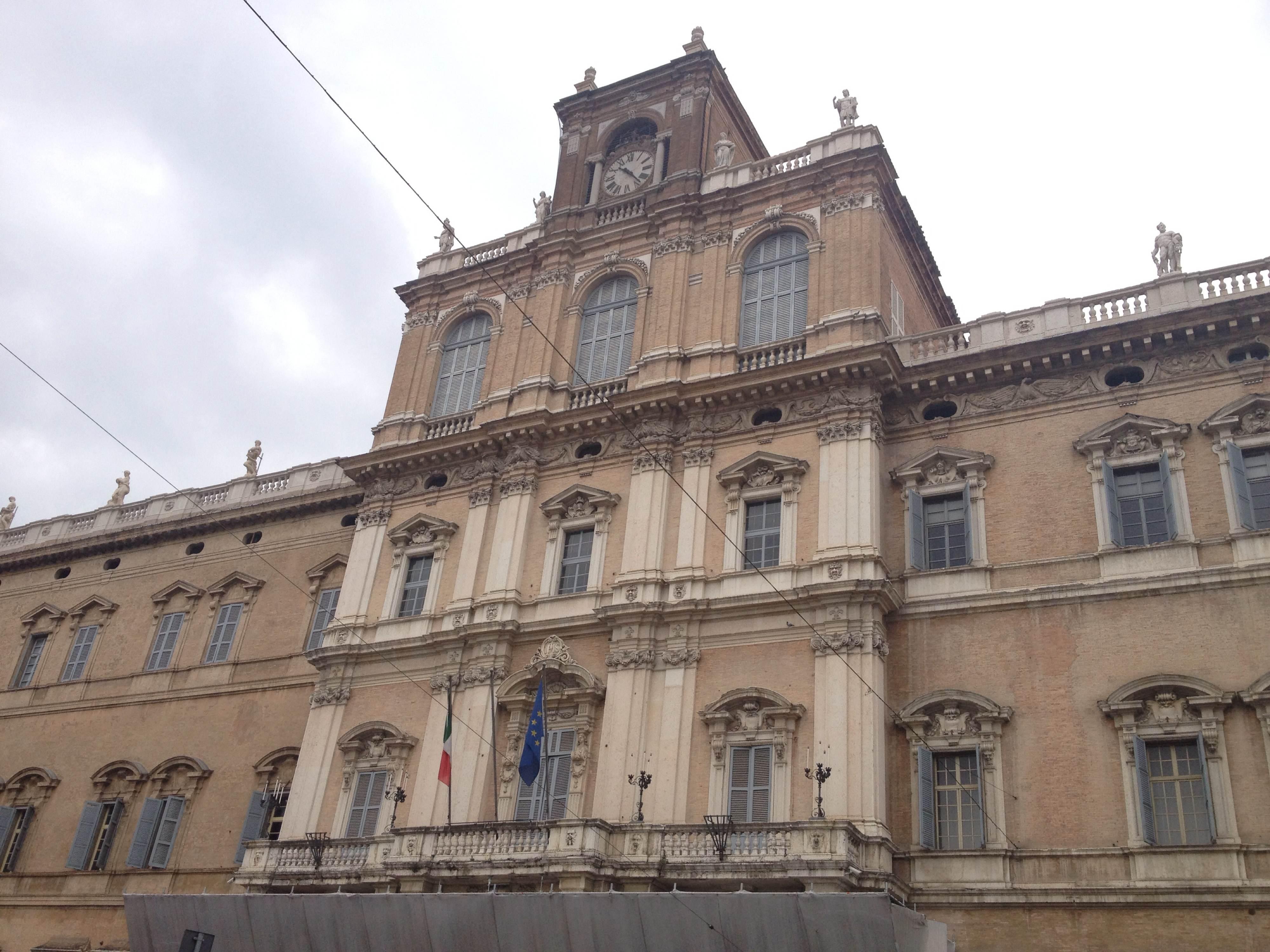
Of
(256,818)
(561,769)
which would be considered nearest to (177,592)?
(256,818)

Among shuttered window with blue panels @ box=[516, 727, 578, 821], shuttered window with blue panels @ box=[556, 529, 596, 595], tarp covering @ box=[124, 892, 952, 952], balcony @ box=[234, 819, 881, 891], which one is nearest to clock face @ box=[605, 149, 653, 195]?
shuttered window with blue panels @ box=[556, 529, 596, 595]

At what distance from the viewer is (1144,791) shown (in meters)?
19.7

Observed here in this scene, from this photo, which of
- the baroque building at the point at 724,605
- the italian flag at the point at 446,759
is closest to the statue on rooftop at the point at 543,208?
the baroque building at the point at 724,605

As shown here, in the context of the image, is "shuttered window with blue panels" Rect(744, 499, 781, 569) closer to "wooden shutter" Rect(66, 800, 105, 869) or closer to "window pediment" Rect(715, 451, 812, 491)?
"window pediment" Rect(715, 451, 812, 491)

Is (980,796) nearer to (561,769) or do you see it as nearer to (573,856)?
(573,856)

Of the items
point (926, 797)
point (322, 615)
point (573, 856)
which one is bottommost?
point (573, 856)

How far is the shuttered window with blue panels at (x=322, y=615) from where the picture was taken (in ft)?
104

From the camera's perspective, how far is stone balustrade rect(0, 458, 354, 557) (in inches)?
1368

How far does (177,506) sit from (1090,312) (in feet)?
90.8

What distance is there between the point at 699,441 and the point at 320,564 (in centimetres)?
1248

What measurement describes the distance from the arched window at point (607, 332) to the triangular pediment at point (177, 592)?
544 inches

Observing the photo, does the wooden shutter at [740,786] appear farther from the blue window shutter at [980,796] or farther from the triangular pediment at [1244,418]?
the triangular pediment at [1244,418]

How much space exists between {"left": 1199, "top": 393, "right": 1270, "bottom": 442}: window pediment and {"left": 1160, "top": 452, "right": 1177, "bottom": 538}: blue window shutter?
0.98 meters

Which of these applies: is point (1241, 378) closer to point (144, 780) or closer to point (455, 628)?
point (455, 628)
